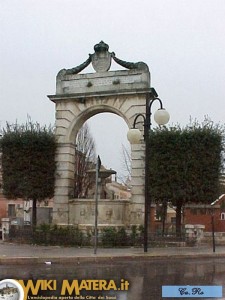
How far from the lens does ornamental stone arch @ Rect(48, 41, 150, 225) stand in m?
23.5

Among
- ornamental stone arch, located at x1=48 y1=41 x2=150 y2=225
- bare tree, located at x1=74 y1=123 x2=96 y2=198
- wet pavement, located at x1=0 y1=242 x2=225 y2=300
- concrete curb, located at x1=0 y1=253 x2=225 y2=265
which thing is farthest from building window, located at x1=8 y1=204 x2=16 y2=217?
concrete curb, located at x1=0 y1=253 x2=225 y2=265

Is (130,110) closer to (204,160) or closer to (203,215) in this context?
(204,160)

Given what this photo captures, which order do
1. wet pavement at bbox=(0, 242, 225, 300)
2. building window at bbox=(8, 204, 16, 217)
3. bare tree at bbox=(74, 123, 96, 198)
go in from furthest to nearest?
1. building window at bbox=(8, 204, 16, 217)
2. bare tree at bbox=(74, 123, 96, 198)
3. wet pavement at bbox=(0, 242, 225, 300)

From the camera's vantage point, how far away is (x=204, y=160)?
22266 millimetres

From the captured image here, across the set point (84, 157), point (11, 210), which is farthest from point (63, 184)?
point (11, 210)

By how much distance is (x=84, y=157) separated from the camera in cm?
4469

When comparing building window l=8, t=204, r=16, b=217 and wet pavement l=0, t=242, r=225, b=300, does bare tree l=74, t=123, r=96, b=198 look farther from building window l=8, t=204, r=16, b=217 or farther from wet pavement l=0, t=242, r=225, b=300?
wet pavement l=0, t=242, r=225, b=300

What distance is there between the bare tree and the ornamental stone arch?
1544 cm

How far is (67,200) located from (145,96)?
6.70 m

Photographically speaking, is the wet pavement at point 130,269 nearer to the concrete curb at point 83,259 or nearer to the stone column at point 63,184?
the concrete curb at point 83,259

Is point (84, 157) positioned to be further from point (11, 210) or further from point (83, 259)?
point (83, 259)

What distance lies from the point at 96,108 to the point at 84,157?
2022 centimetres

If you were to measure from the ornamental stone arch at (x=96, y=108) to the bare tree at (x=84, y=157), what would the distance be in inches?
608

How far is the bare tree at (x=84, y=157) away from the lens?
138ft
